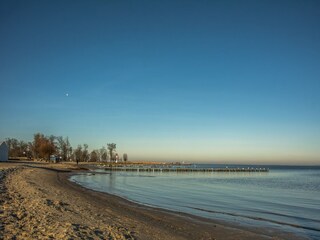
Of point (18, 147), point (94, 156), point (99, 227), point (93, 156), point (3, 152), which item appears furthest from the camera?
point (94, 156)

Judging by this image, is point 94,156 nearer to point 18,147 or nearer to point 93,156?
point 93,156

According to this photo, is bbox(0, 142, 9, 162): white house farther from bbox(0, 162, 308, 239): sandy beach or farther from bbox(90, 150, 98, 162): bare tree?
bbox(90, 150, 98, 162): bare tree

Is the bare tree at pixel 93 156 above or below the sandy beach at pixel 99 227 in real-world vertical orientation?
above

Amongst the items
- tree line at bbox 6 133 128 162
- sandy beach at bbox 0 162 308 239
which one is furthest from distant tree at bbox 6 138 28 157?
sandy beach at bbox 0 162 308 239

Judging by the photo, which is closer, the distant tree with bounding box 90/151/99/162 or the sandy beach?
the sandy beach

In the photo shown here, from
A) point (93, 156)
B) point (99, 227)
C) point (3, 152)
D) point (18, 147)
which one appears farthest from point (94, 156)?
point (99, 227)

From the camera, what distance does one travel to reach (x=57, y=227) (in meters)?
10.8

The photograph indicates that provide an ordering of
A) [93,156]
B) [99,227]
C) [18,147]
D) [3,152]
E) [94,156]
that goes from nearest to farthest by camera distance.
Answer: [99,227] < [3,152] < [18,147] < [93,156] < [94,156]

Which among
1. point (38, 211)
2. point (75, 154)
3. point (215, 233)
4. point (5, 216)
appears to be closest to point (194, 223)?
point (215, 233)

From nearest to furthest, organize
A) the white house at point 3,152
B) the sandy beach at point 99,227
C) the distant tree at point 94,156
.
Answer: the sandy beach at point 99,227 → the white house at point 3,152 → the distant tree at point 94,156

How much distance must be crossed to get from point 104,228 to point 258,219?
424 inches

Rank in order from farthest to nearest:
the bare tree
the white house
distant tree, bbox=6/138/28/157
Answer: the bare tree
distant tree, bbox=6/138/28/157
the white house

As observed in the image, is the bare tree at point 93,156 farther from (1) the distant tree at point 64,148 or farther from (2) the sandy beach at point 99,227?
(2) the sandy beach at point 99,227

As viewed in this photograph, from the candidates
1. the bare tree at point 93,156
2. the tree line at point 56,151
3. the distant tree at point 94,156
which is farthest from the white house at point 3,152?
the distant tree at point 94,156
